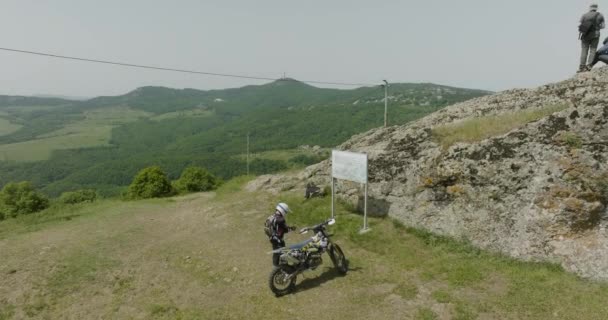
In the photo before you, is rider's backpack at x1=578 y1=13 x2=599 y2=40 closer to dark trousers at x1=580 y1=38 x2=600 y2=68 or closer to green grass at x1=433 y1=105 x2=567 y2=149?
dark trousers at x1=580 y1=38 x2=600 y2=68

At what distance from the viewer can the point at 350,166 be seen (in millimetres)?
14070

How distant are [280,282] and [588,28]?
16.9 m

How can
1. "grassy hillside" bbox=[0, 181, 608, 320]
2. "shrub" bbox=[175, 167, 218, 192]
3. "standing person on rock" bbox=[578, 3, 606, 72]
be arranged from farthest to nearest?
"shrub" bbox=[175, 167, 218, 192]
"standing person on rock" bbox=[578, 3, 606, 72]
"grassy hillside" bbox=[0, 181, 608, 320]

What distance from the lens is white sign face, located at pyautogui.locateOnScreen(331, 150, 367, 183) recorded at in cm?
1359

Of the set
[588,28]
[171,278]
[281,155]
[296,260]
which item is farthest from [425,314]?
[281,155]

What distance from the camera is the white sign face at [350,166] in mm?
13594

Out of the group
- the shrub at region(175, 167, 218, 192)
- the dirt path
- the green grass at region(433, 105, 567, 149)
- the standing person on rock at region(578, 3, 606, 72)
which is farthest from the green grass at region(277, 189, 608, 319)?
the shrub at region(175, 167, 218, 192)

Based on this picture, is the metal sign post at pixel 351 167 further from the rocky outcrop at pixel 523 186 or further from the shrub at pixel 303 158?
the shrub at pixel 303 158

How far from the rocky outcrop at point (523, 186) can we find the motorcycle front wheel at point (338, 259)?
145 inches

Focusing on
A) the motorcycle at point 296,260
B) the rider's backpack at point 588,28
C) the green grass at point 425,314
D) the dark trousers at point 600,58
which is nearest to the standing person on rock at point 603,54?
the dark trousers at point 600,58

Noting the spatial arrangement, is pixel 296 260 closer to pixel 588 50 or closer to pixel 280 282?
pixel 280 282

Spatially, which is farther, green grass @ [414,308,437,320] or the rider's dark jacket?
the rider's dark jacket

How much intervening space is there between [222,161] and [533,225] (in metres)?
131

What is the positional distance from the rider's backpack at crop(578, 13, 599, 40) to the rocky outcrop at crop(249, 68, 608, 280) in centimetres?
203
